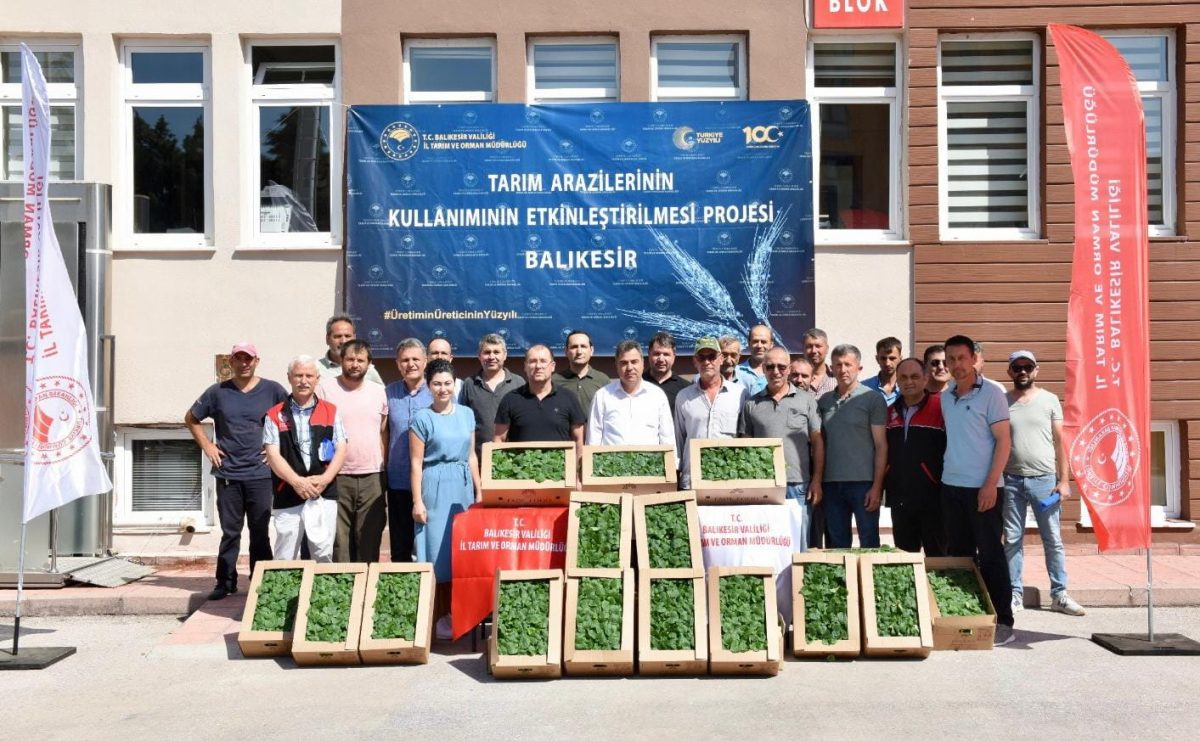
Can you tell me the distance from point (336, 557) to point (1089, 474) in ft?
16.7

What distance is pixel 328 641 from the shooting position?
25.5 feet

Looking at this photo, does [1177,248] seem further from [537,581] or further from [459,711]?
[459,711]

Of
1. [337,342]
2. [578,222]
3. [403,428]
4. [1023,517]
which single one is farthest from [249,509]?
[1023,517]

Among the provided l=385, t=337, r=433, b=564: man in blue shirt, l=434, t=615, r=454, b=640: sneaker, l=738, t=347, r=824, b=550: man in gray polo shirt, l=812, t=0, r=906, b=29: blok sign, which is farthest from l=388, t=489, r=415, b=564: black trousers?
l=812, t=0, r=906, b=29: blok sign

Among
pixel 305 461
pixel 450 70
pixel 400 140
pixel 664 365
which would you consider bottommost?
pixel 305 461

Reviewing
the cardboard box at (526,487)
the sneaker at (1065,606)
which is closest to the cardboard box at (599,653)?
the cardboard box at (526,487)

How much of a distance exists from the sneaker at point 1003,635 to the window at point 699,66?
5.86m

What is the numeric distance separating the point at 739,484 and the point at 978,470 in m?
1.64

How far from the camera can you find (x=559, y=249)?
11781 mm

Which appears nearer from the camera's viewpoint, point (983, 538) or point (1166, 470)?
point (983, 538)

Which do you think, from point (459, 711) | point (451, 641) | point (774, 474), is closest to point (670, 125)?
point (774, 474)

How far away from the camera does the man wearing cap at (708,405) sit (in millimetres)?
8922

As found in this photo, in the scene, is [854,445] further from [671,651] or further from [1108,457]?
[671,651]

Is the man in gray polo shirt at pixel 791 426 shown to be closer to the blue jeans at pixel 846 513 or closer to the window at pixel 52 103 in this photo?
the blue jeans at pixel 846 513
